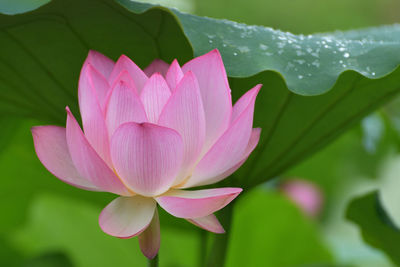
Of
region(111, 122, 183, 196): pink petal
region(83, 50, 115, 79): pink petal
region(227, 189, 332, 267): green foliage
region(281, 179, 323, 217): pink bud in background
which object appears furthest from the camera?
region(281, 179, 323, 217): pink bud in background

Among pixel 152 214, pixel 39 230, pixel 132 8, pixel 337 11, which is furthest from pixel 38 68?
pixel 337 11

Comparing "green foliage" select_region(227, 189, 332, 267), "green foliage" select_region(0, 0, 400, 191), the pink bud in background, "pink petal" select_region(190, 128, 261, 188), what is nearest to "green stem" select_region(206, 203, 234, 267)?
"green foliage" select_region(0, 0, 400, 191)

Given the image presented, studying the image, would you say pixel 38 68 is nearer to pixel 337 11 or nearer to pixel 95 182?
pixel 95 182

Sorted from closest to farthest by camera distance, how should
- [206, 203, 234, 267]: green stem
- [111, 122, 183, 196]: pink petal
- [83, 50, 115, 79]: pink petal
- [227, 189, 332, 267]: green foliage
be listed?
1. [111, 122, 183, 196]: pink petal
2. [83, 50, 115, 79]: pink petal
3. [206, 203, 234, 267]: green stem
4. [227, 189, 332, 267]: green foliage

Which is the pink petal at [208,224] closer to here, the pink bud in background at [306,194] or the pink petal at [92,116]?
the pink petal at [92,116]

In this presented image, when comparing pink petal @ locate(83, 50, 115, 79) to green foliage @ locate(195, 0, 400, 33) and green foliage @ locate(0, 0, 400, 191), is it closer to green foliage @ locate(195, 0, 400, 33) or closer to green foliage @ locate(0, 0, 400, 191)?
green foliage @ locate(0, 0, 400, 191)

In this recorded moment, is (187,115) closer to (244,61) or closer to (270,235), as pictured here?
(244,61)
